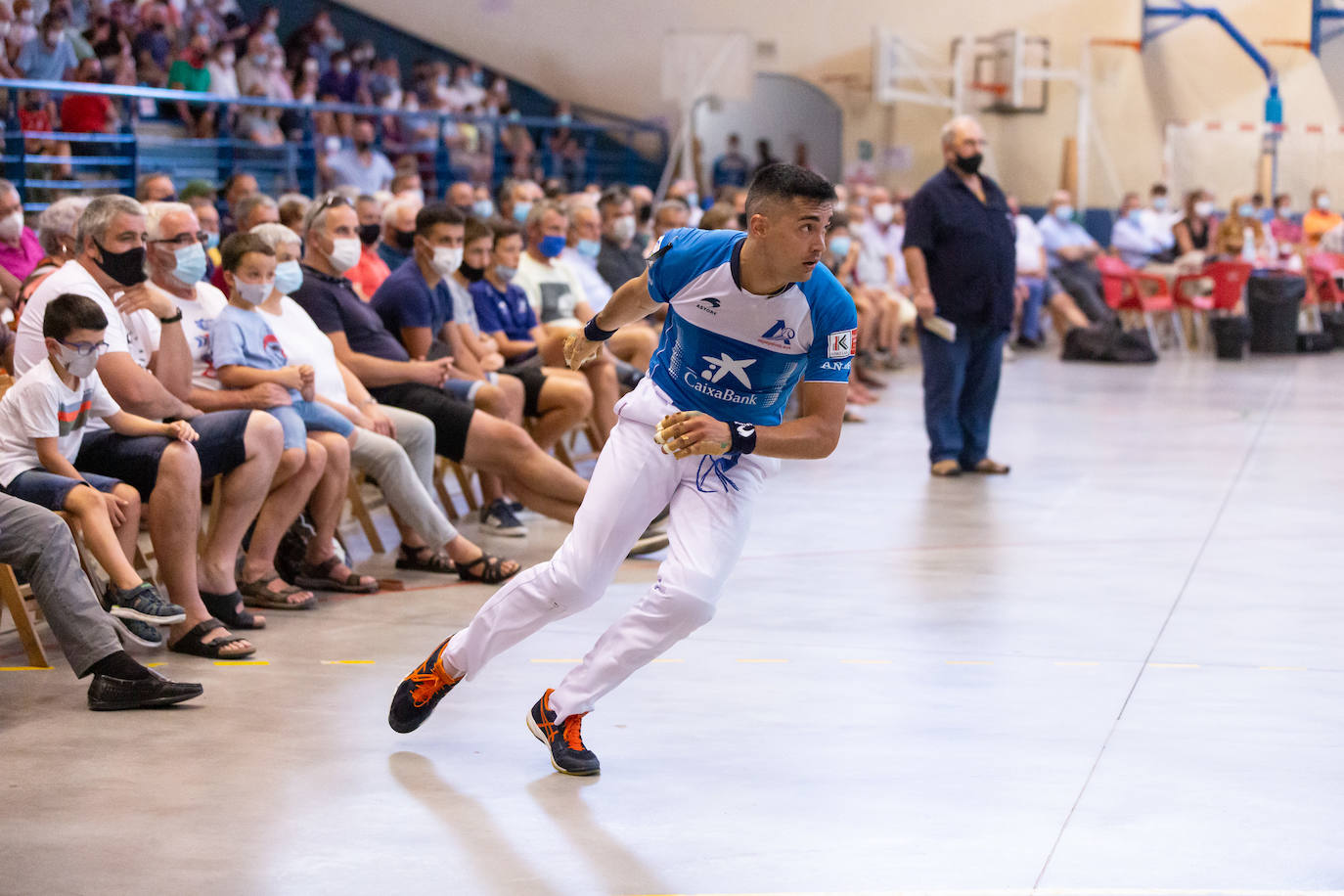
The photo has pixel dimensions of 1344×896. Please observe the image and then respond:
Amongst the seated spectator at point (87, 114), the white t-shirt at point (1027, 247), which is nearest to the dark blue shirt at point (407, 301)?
the seated spectator at point (87, 114)

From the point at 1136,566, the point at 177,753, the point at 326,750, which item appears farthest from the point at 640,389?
the point at 1136,566

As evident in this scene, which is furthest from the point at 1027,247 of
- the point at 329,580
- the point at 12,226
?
the point at 329,580

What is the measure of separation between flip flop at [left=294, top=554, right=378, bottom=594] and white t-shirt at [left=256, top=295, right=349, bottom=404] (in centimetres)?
59

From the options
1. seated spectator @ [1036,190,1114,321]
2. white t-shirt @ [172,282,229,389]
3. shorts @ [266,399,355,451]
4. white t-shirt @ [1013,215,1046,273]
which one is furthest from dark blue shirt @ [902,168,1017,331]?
seated spectator @ [1036,190,1114,321]

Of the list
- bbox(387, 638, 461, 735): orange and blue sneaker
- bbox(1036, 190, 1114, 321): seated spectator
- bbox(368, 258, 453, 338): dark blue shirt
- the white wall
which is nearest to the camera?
bbox(387, 638, 461, 735): orange and blue sneaker

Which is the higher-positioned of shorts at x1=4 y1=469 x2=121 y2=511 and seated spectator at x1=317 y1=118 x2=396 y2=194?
seated spectator at x1=317 y1=118 x2=396 y2=194

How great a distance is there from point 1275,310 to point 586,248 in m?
8.61

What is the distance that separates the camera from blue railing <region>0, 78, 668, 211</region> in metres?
9.55

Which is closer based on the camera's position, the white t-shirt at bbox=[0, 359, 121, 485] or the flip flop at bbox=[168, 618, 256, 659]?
the white t-shirt at bbox=[0, 359, 121, 485]

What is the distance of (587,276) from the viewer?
8891mm

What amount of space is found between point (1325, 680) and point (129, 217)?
3.75m

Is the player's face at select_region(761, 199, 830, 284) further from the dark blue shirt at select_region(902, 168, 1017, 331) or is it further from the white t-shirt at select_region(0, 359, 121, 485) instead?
the dark blue shirt at select_region(902, 168, 1017, 331)

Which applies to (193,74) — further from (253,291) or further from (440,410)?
(253,291)

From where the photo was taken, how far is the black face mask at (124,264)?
4.92 metres
